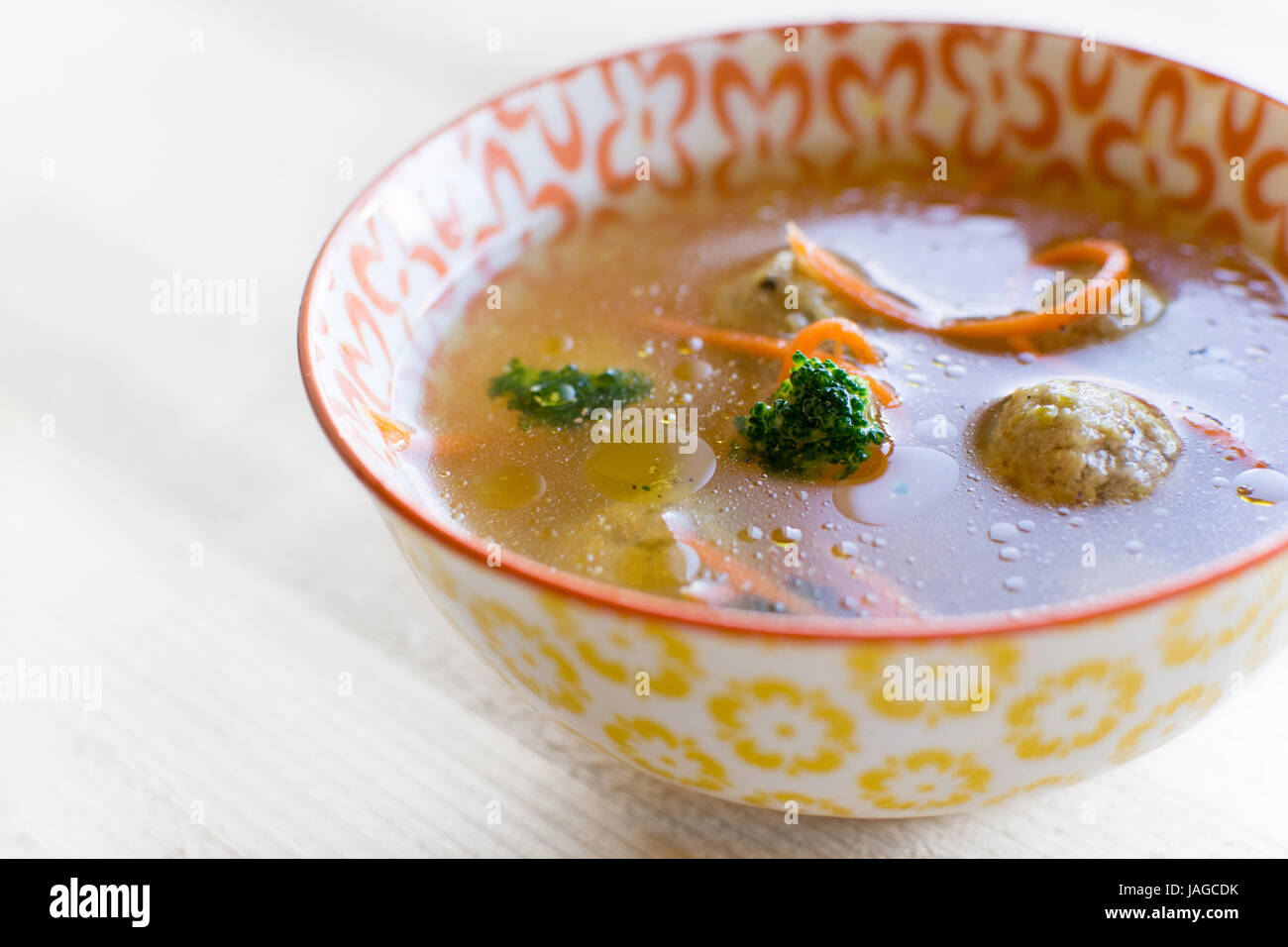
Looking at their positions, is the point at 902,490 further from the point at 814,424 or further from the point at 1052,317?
the point at 1052,317

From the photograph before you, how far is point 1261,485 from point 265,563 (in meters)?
1.25

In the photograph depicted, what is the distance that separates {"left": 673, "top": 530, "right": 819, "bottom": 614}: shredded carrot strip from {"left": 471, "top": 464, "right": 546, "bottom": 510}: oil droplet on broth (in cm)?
18

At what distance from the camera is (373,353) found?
153 cm

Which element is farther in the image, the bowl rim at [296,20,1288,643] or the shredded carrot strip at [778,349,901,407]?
the shredded carrot strip at [778,349,901,407]

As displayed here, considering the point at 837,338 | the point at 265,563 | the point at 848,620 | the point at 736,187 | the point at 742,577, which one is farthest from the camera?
the point at 736,187

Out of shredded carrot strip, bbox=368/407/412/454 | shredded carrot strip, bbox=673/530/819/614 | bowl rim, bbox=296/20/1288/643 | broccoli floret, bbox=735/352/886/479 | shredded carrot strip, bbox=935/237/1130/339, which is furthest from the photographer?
shredded carrot strip, bbox=935/237/1130/339

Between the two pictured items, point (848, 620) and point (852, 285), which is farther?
point (852, 285)

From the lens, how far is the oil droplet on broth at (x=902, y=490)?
1.30m

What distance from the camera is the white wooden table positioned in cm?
140

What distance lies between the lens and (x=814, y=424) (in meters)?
1.33

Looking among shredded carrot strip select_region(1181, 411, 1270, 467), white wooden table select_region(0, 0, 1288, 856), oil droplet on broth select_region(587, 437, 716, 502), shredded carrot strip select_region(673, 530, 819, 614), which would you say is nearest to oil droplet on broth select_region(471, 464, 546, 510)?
oil droplet on broth select_region(587, 437, 716, 502)

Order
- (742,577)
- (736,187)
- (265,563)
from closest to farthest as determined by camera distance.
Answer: (742,577), (265,563), (736,187)

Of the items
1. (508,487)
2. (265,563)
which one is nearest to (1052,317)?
(508,487)

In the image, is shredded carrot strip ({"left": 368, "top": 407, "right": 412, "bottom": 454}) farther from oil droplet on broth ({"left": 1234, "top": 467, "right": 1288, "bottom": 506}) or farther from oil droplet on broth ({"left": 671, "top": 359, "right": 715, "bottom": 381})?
oil droplet on broth ({"left": 1234, "top": 467, "right": 1288, "bottom": 506})
